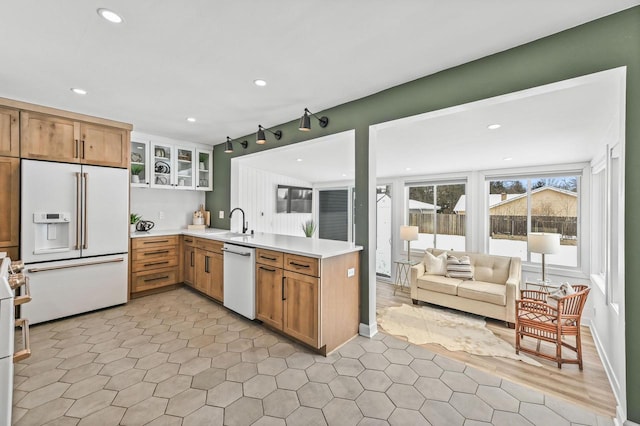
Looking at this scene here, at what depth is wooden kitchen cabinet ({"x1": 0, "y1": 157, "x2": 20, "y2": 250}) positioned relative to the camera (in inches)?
112

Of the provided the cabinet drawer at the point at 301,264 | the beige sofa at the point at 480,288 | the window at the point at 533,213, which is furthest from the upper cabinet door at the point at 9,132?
the window at the point at 533,213

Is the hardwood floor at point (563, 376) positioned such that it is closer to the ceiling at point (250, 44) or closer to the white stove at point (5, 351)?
the ceiling at point (250, 44)

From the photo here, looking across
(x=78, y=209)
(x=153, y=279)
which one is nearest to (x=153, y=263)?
(x=153, y=279)

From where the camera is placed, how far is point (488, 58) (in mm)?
2062

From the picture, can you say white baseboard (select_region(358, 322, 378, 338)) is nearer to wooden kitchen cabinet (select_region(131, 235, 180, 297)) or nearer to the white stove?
the white stove

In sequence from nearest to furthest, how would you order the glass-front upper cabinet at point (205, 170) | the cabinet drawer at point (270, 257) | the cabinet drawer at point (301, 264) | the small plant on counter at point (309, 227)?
1. the cabinet drawer at point (301, 264)
2. the cabinet drawer at point (270, 257)
3. the glass-front upper cabinet at point (205, 170)
4. the small plant on counter at point (309, 227)

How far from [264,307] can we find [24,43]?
9.38 ft

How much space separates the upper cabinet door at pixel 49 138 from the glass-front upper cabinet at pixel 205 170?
5.77 feet

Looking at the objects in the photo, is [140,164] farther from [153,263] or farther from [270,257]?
[270,257]

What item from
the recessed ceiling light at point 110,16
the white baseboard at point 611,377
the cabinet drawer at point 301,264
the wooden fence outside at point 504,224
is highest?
the recessed ceiling light at point 110,16

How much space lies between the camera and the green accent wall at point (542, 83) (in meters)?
1.56

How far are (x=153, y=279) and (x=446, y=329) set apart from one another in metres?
4.08

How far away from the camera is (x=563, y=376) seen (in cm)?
231

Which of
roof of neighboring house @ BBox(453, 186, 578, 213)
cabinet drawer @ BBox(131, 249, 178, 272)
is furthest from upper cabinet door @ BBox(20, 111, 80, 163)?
roof of neighboring house @ BBox(453, 186, 578, 213)
